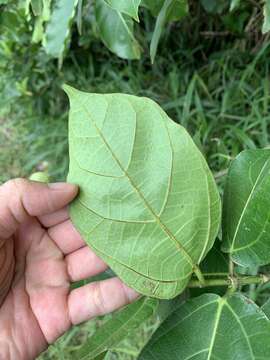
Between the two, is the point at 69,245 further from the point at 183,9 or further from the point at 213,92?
the point at 213,92

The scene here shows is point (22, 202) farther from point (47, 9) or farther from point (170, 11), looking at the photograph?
point (47, 9)

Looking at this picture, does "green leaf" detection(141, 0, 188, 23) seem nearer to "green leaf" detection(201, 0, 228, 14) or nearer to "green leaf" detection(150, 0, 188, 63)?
"green leaf" detection(150, 0, 188, 63)

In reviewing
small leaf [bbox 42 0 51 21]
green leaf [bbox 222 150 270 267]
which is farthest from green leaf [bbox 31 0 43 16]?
green leaf [bbox 222 150 270 267]

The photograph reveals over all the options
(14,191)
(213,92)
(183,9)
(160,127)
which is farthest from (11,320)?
(213,92)

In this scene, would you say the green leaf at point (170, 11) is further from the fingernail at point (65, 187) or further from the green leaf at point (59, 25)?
the fingernail at point (65, 187)

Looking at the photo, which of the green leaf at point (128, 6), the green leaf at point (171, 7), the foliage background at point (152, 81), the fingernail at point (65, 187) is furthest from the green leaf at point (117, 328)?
the foliage background at point (152, 81)
